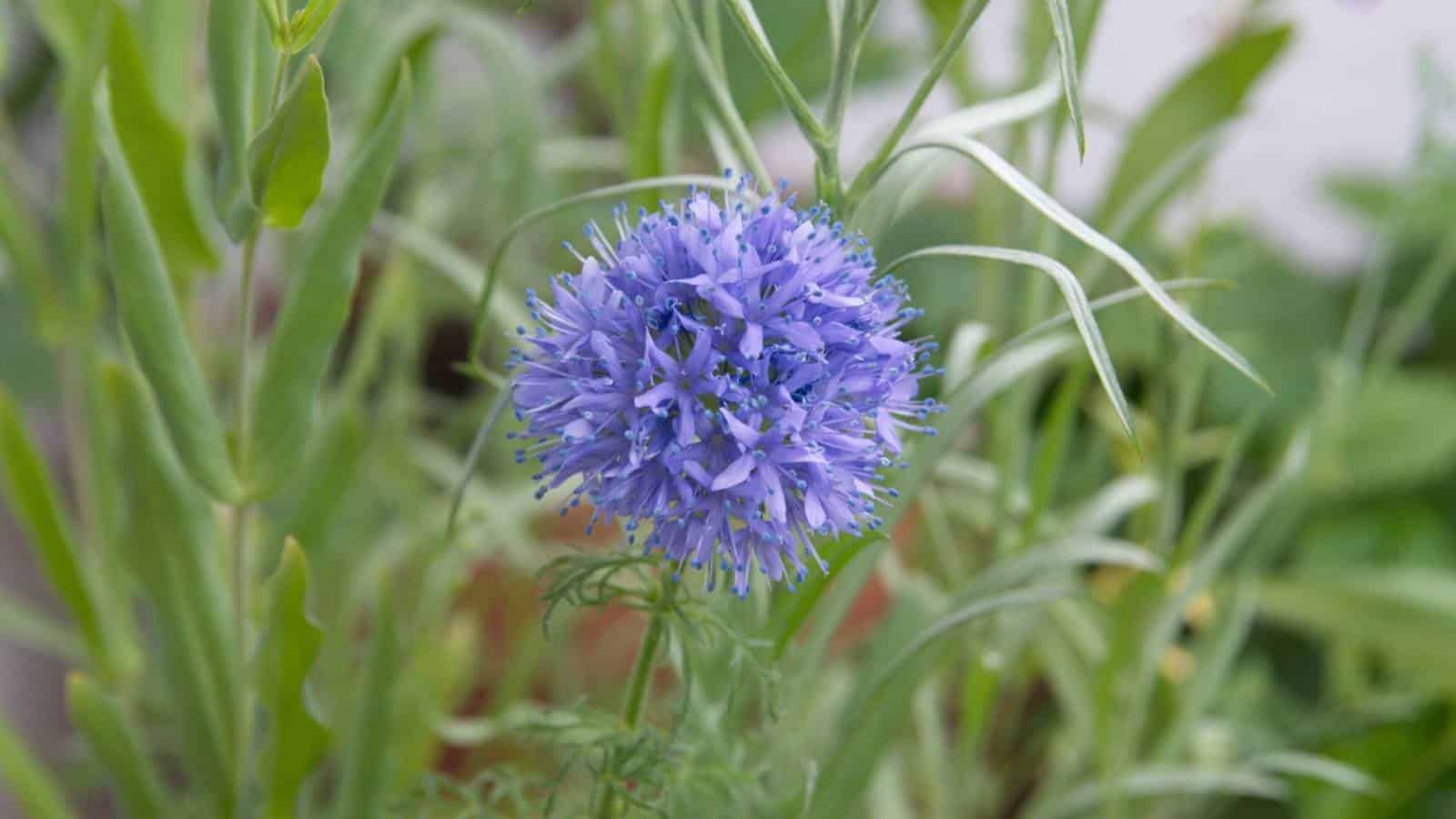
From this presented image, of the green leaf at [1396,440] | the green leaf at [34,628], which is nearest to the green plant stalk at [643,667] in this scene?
the green leaf at [34,628]

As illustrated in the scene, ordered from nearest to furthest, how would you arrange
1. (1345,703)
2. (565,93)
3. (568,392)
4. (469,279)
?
(568,392) → (469,279) → (1345,703) → (565,93)

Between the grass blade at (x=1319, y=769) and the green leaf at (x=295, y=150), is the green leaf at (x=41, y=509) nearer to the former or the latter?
the green leaf at (x=295, y=150)

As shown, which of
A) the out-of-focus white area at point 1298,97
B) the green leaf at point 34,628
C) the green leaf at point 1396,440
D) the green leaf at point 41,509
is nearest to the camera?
the green leaf at point 41,509

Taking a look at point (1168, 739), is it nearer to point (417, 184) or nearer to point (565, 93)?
point (417, 184)

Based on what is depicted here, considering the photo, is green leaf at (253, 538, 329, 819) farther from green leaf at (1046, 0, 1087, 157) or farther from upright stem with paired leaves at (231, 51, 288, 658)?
green leaf at (1046, 0, 1087, 157)

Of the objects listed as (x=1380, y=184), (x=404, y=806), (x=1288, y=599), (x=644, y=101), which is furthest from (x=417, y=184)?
(x=1380, y=184)

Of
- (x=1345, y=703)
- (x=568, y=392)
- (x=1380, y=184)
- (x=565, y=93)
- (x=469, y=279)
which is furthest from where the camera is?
(x=565, y=93)
